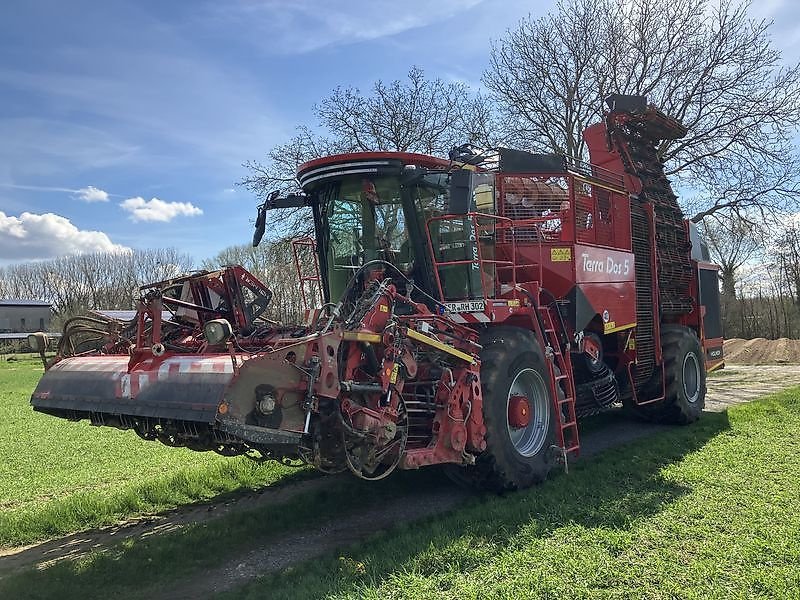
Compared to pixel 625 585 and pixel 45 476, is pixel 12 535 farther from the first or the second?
pixel 625 585

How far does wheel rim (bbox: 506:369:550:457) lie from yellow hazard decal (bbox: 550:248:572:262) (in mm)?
1379

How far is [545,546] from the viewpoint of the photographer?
14.0 feet

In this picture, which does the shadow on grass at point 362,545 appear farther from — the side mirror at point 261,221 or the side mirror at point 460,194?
the side mirror at point 261,221

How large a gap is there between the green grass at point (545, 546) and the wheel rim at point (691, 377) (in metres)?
3.05

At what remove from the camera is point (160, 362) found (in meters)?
4.61

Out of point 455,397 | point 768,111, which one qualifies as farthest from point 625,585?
point 768,111

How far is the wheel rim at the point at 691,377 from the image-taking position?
9.38 m

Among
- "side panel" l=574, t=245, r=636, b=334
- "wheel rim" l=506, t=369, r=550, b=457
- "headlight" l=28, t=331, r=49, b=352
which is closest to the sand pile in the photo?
"side panel" l=574, t=245, r=636, b=334

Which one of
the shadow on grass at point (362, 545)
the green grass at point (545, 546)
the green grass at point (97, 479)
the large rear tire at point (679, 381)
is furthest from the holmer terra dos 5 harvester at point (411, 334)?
the green grass at point (97, 479)

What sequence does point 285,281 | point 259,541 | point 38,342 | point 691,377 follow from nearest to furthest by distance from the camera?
point 259,541, point 38,342, point 691,377, point 285,281

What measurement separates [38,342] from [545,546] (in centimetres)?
441

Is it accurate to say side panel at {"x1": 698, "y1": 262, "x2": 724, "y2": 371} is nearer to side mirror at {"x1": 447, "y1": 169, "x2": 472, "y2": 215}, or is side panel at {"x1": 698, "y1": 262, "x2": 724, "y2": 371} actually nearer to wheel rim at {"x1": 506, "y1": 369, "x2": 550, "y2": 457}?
wheel rim at {"x1": 506, "y1": 369, "x2": 550, "y2": 457}

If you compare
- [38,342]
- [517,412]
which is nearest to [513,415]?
[517,412]

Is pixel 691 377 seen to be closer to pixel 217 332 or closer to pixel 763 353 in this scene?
pixel 217 332
